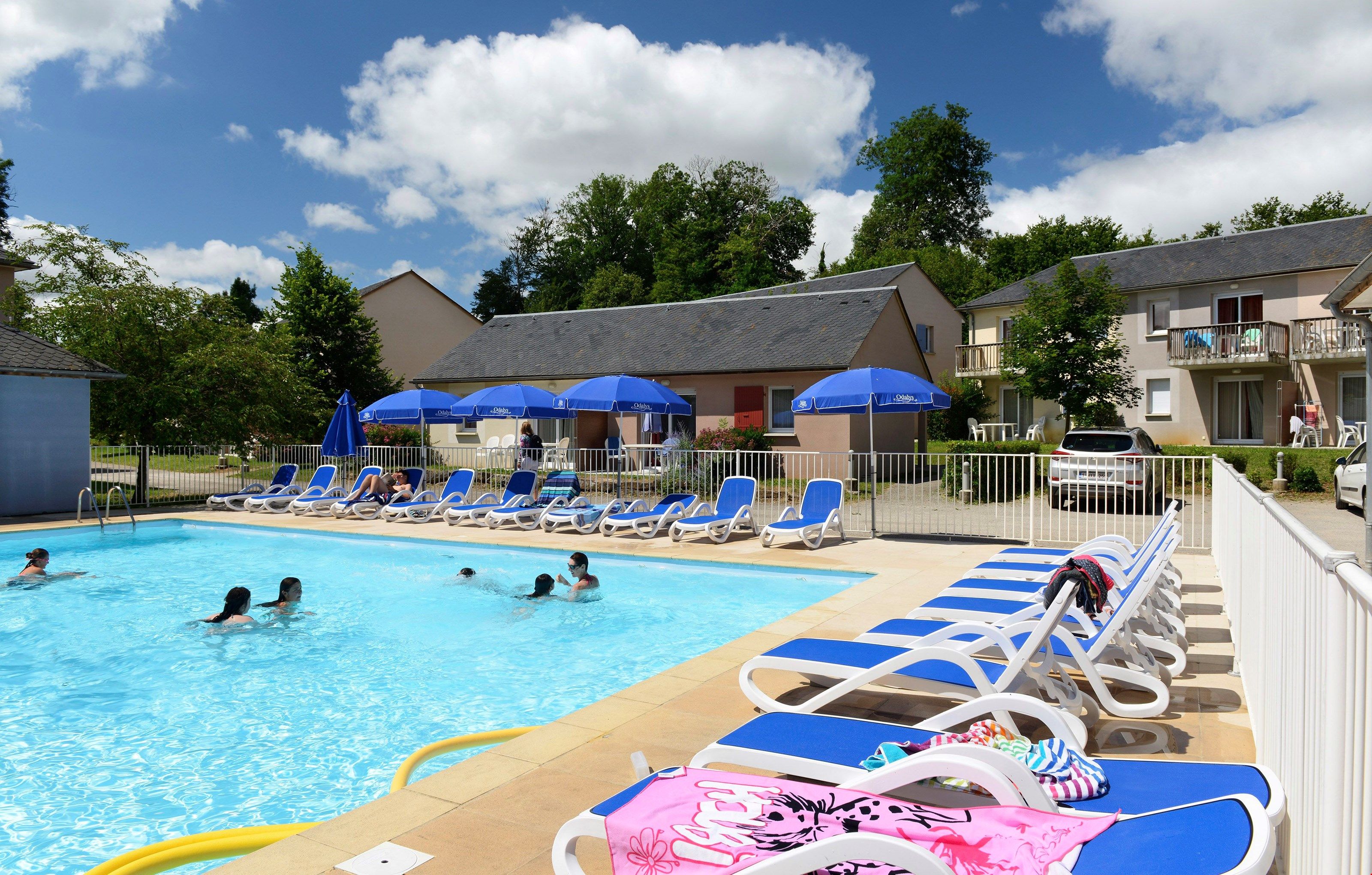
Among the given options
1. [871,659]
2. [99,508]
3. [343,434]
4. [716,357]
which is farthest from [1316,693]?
[716,357]

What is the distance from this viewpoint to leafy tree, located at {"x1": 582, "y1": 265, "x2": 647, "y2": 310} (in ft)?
177

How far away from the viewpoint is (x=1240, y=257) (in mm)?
29188

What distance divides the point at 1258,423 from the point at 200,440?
1276 inches

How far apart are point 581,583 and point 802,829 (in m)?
7.89

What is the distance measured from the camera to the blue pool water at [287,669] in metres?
4.91

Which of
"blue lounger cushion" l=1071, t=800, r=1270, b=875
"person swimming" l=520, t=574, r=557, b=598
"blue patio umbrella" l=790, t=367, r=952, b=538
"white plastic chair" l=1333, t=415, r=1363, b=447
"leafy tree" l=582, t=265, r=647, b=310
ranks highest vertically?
"leafy tree" l=582, t=265, r=647, b=310

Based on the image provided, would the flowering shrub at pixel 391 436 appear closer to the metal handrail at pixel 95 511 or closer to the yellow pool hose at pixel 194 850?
the metal handrail at pixel 95 511

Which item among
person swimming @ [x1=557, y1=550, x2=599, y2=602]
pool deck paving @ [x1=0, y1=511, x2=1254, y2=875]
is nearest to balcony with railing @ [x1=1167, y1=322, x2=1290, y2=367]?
pool deck paving @ [x1=0, y1=511, x2=1254, y2=875]

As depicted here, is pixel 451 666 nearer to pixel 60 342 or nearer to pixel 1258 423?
pixel 60 342

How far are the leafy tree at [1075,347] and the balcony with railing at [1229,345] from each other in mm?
3795

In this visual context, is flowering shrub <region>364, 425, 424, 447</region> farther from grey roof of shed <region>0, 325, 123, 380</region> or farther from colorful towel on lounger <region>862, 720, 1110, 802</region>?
colorful towel on lounger <region>862, 720, 1110, 802</region>

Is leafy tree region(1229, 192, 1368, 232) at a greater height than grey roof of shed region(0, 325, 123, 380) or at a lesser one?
greater

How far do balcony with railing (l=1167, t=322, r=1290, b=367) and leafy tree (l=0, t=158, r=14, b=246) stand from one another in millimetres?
51355

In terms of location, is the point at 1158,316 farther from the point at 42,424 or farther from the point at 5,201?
the point at 5,201
